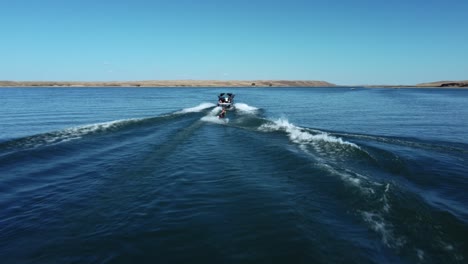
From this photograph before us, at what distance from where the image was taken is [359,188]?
1283cm

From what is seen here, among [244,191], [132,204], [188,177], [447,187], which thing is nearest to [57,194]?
[132,204]

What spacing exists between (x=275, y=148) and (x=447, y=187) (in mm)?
10390

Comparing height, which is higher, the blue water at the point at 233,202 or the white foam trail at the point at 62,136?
the white foam trail at the point at 62,136

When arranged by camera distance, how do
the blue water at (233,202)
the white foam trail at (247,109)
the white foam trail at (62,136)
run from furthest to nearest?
1. the white foam trail at (247,109)
2. the white foam trail at (62,136)
3. the blue water at (233,202)

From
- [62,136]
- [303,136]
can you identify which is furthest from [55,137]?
[303,136]

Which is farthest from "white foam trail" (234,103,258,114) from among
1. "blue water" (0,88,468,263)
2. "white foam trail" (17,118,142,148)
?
"blue water" (0,88,468,263)

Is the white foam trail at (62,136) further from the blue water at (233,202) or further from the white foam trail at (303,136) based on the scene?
the white foam trail at (303,136)

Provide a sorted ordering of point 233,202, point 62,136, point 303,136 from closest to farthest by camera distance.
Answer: point 233,202
point 303,136
point 62,136

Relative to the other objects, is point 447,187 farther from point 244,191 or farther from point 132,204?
point 132,204

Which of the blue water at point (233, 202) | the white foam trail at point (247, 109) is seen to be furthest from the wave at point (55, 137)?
the white foam trail at point (247, 109)

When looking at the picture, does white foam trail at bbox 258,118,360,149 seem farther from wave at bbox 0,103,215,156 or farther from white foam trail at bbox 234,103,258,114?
white foam trail at bbox 234,103,258,114

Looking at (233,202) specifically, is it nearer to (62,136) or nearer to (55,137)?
(55,137)

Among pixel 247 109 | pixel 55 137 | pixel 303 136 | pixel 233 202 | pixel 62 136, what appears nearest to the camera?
pixel 233 202

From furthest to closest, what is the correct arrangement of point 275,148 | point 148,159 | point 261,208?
point 275,148 < point 148,159 < point 261,208
